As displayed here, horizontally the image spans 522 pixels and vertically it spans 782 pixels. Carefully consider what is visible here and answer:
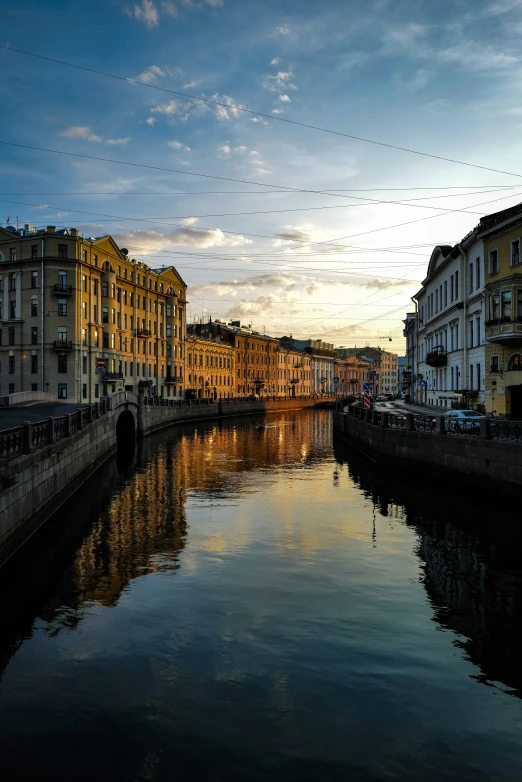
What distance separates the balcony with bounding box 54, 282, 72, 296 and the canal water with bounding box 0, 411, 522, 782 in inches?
1646

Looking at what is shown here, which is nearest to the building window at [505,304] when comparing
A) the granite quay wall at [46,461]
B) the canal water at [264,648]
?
the canal water at [264,648]

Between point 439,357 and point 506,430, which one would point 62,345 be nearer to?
point 439,357

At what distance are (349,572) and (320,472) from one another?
63.0 feet

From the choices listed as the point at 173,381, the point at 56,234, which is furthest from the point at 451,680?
the point at 173,381

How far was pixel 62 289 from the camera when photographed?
58.2 metres

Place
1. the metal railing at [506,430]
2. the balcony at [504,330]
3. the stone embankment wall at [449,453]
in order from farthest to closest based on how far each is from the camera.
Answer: the balcony at [504,330]
the metal railing at [506,430]
the stone embankment wall at [449,453]

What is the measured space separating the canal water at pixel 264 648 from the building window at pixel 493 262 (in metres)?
18.9

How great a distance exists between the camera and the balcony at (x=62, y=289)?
58094 mm

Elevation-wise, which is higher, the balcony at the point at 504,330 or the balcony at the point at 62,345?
the balcony at the point at 62,345

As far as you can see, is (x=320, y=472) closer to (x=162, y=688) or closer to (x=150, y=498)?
(x=150, y=498)

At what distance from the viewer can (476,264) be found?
1563 inches

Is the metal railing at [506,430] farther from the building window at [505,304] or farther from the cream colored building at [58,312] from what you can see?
the cream colored building at [58,312]

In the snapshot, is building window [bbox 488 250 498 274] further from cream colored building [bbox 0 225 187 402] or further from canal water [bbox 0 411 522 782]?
cream colored building [bbox 0 225 187 402]

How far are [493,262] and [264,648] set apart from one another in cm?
3118
